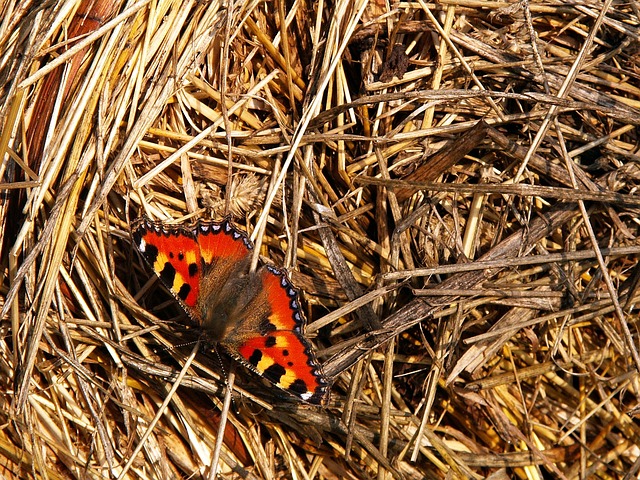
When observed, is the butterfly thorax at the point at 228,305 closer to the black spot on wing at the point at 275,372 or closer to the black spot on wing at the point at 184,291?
the black spot on wing at the point at 184,291

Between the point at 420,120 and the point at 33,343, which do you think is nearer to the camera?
the point at 33,343

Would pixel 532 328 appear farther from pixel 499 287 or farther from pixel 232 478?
pixel 232 478

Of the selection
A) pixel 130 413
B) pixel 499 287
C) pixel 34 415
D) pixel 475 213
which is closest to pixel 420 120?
pixel 475 213

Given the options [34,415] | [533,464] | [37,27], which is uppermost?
[37,27]

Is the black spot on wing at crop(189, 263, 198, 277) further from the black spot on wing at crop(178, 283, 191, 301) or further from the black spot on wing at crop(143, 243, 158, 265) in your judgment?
the black spot on wing at crop(143, 243, 158, 265)

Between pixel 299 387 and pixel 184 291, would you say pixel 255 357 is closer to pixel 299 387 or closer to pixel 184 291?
pixel 299 387

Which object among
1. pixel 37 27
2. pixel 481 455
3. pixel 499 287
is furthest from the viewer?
pixel 481 455
